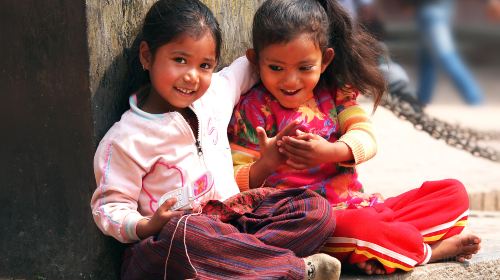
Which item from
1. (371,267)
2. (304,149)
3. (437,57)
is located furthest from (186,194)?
(437,57)

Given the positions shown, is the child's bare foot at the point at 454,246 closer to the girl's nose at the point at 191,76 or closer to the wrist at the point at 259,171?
the wrist at the point at 259,171

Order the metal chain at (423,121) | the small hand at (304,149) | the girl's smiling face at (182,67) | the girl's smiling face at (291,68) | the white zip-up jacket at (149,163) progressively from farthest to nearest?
the metal chain at (423,121), the girl's smiling face at (291,68), the small hand at (304,149), the girl's smiling face at (182,67), the white zip-up jacket at (149,163)

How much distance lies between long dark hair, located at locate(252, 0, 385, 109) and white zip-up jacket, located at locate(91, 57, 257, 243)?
1.17ft

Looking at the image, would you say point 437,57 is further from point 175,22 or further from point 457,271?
point 175,22

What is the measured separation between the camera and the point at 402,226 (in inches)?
140

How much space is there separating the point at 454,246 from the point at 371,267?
403 mm

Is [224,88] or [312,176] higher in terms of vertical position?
[224,88]

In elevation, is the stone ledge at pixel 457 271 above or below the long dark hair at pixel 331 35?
below

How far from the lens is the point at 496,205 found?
20.7ft

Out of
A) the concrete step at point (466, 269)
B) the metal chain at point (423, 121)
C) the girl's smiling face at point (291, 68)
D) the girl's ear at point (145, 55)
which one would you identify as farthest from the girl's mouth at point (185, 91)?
the metal chain at point (423, 121)

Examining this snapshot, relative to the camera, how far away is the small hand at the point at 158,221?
10.2ft

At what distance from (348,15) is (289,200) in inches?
33.1

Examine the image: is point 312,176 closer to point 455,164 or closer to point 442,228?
point 442,228

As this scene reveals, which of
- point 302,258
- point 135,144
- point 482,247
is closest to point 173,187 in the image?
point 135,144
